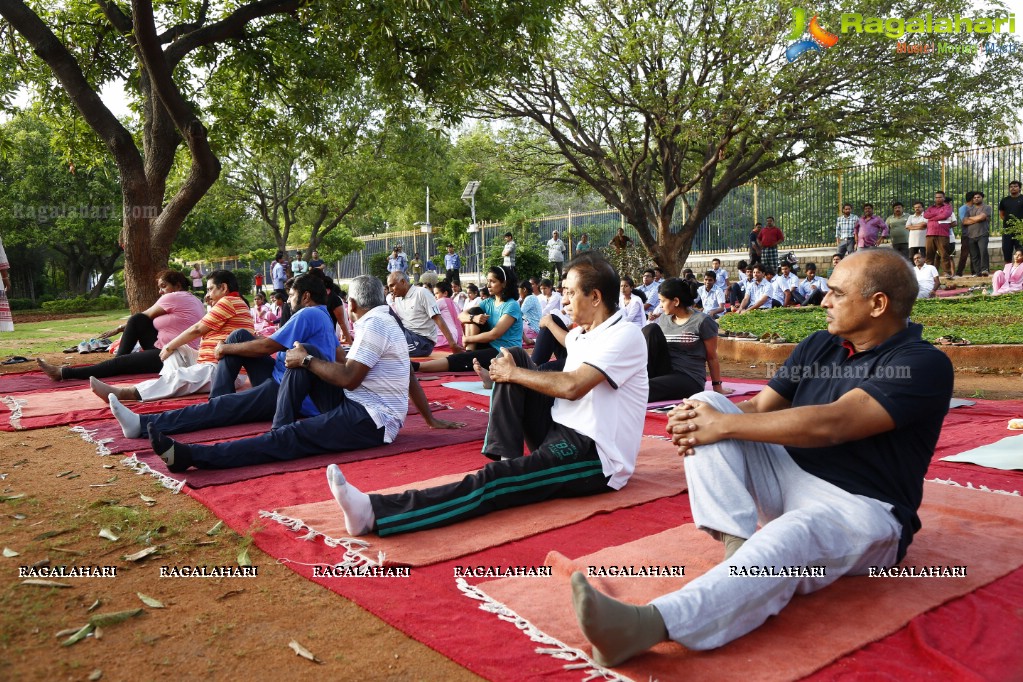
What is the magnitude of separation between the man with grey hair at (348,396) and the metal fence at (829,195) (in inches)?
628

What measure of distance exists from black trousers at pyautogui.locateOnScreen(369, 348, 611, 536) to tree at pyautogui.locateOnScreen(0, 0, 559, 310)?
19.7 feet

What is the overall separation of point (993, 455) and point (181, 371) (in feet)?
21.4

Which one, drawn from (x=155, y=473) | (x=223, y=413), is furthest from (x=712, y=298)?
(x=155, y=473)

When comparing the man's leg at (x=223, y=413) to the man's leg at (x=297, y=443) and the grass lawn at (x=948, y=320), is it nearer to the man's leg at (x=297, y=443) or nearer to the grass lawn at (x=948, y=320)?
the man's leg at (x=297, y=443)

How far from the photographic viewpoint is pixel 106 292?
3189 cm

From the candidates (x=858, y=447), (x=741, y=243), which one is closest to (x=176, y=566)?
(x=858, y=447)

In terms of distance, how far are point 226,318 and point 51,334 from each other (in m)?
11.0

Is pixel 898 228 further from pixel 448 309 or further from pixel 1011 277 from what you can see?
pixel 448 309

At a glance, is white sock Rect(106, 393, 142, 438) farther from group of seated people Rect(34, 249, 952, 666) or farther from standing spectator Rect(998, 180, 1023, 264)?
standing spectator Rect(998, 180, 1023, 264)

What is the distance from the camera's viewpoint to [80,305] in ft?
81.1

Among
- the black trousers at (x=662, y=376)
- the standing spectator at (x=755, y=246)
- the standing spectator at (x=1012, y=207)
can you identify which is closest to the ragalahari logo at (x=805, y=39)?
the standing spectator at (x=1012, y=207)

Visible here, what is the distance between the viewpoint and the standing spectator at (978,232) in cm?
1612

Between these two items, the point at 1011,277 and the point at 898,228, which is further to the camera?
the point at 898,228

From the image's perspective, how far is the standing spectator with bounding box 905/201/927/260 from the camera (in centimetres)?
1719
